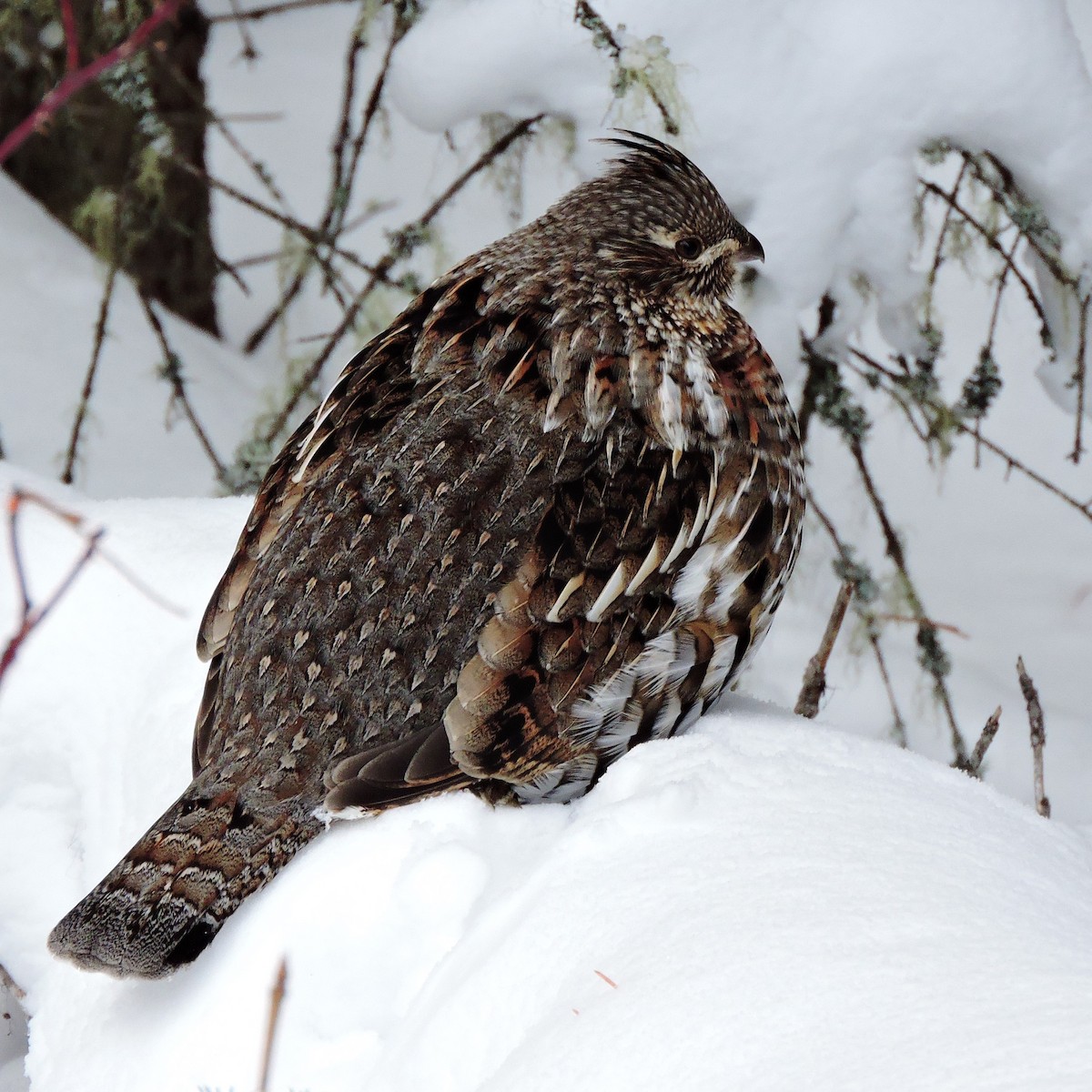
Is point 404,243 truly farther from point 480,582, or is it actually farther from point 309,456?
point 480,582

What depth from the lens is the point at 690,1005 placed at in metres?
1.18

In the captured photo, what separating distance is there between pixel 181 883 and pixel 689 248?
4.63 ft

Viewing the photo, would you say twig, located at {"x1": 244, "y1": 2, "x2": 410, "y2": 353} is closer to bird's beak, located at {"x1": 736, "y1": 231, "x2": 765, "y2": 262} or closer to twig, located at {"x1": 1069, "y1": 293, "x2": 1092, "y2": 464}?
bird's beak, located at {"x1": 736, "y1": 231, "x2": 765, "y2": 262}

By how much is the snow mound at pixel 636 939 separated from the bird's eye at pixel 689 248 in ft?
2.73

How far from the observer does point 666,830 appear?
1517 mm

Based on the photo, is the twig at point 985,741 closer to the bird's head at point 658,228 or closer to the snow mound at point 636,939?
the snow mound at point 636,939

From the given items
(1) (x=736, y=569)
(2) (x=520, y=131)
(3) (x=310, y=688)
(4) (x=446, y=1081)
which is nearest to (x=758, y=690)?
(2) (x=520, y=131)

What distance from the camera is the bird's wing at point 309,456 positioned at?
2109 millimetres

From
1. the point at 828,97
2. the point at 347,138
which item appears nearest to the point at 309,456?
the point at 828,97

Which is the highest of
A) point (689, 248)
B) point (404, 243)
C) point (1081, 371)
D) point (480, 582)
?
point (1081, 371)

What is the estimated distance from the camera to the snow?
1.16 metres

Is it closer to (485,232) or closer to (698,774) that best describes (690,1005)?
(698,774)

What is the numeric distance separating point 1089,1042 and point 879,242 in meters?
2.46

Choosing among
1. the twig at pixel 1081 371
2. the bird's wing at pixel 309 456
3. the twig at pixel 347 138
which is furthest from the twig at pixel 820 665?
the twig at pixel 347 138
